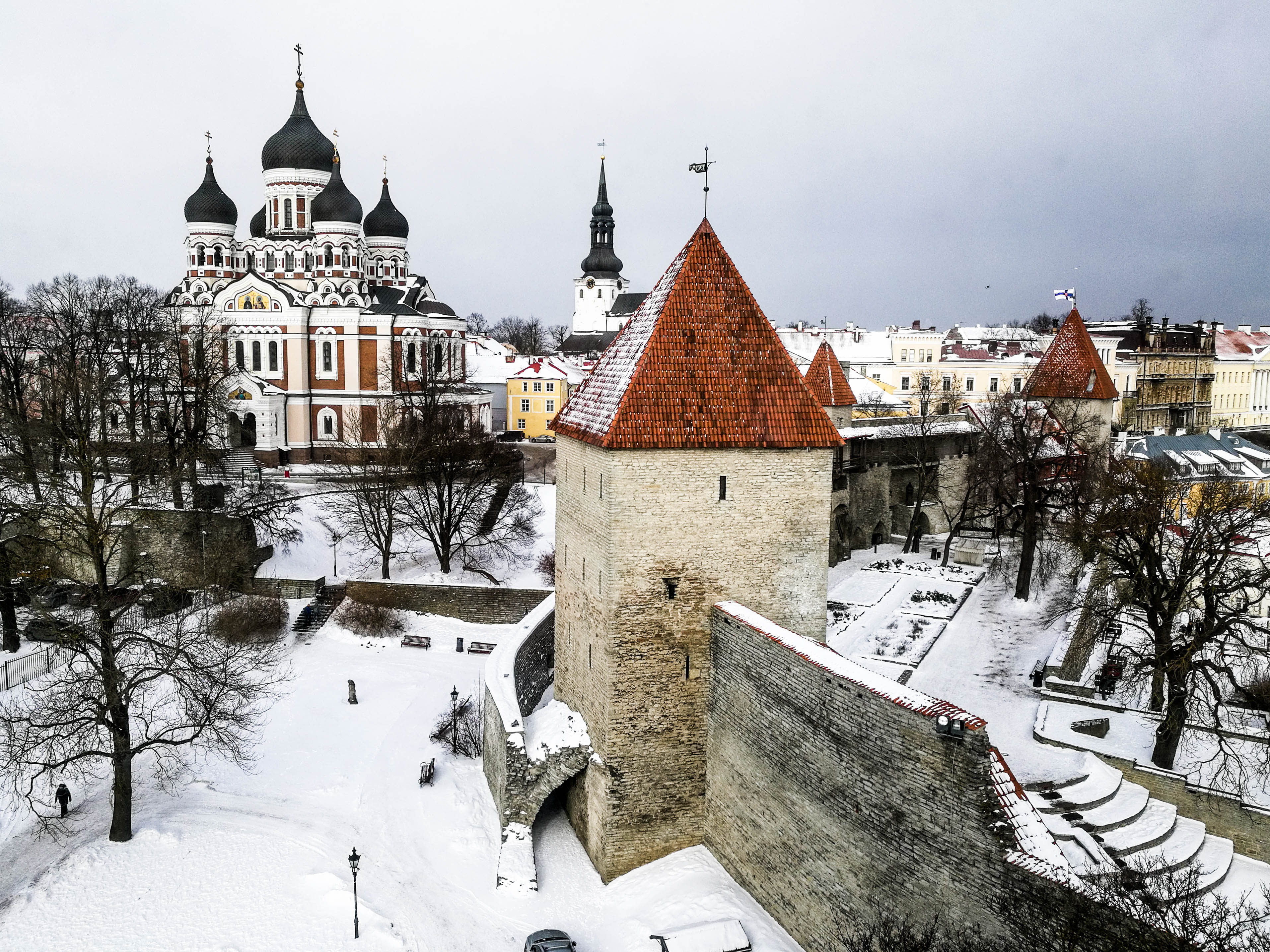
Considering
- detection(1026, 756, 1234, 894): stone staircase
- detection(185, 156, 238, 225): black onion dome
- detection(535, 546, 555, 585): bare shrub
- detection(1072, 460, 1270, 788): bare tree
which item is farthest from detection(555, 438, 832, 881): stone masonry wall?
detection(185, 156, 238, 225): black onion dome

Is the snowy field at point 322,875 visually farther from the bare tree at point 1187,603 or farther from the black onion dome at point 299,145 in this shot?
the black onion dome at point 299,145

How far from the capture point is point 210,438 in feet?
114

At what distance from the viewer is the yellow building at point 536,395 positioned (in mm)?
58531

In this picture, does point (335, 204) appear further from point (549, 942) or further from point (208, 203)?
point (549, 942)

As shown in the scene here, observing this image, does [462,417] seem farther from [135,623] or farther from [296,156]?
[296,156]

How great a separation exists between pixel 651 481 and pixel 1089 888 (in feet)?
24.4

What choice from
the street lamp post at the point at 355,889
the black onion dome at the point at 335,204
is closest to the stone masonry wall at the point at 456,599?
the street lamp post at the point at 355,889

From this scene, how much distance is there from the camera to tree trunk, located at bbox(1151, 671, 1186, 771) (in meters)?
14.5

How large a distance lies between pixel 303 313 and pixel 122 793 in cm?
3448

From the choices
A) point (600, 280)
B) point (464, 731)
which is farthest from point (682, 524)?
point (600, 280)

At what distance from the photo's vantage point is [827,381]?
108ft

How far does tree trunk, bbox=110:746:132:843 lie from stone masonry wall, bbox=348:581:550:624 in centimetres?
1384

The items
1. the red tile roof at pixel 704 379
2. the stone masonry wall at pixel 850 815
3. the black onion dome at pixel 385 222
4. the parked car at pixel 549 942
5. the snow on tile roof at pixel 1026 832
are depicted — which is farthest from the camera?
the black onion dome at pixel 385 222

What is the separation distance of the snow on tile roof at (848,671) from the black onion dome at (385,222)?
4466 centimetres
